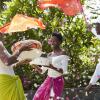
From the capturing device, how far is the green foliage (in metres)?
8.68

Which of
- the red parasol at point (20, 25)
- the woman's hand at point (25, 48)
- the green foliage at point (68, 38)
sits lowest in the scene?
the green foliage at point (68, 38)

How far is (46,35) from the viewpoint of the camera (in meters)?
8.83

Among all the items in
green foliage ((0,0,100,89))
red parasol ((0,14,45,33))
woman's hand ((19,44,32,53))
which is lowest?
green foliage ((0,0,100,89))

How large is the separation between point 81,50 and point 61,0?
89.6 inches

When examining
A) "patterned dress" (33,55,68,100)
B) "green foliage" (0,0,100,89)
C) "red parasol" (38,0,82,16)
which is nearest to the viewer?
"patterned dress" (33,55,68,100)

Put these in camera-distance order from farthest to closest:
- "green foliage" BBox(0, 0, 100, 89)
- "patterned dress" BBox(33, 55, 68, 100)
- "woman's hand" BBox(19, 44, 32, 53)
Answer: "green foliage" BBox(0, 0, 100, 89), "patterned dress" BBox(33, 55, 68, 100), "woman's hand" BBox(19, 44, 32, 53)

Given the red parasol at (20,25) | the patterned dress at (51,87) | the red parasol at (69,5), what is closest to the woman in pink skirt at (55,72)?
the patterned dress at (51,87)

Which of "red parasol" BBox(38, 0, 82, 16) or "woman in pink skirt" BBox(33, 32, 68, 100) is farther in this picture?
"red parasol" BBox(38, 0, 82, 16)

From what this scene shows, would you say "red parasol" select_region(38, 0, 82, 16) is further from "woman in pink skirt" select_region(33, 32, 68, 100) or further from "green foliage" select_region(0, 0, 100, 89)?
"green foliage" select_region(0, 0, 100, 89)

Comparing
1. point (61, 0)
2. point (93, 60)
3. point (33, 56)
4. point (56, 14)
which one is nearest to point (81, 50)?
point (93, 60)

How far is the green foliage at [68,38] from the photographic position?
868 cm

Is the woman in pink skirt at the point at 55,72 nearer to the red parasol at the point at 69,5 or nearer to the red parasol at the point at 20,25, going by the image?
the red parasol at the point at 20,25

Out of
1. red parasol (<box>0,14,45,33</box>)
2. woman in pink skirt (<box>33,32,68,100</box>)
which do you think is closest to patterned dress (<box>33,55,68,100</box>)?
woman in pink skirt (<box>33,32,68,100</box>)

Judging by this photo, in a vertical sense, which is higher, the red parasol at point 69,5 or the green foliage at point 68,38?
the red parasol at point 69,5
